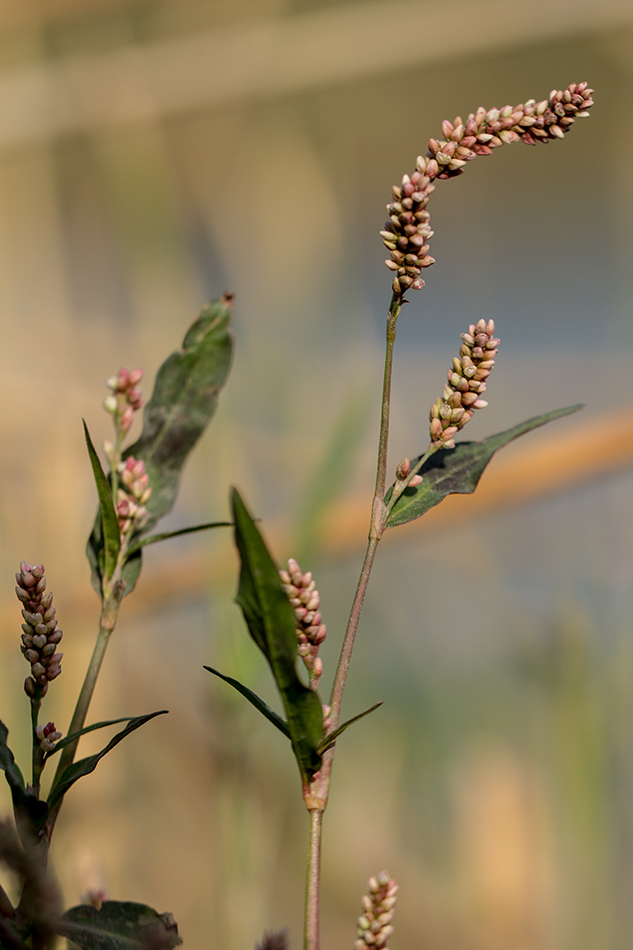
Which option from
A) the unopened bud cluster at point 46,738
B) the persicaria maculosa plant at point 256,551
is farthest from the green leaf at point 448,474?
the unopened bud cluster at point 46,738

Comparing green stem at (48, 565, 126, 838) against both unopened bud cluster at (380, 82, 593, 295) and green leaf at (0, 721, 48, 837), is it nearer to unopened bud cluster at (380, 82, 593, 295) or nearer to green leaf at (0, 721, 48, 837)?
green leaf at (0, 721, 48, 837)

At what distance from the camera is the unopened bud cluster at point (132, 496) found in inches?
9.6

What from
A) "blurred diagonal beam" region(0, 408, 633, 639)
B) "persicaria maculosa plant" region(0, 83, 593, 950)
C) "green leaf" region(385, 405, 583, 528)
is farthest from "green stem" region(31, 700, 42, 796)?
"blurred diagonal beam" region(0, 408, 633, 639)

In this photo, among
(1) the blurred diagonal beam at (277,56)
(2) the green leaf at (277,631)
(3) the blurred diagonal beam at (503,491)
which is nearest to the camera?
(2) the green leaf at (277,631)

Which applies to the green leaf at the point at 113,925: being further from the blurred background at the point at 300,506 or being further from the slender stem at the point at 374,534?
the blurred background at the point at 300,506

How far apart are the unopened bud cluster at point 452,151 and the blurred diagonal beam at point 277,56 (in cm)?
161

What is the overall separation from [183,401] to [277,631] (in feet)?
0.31

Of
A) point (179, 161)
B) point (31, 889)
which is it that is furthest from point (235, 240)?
point (31, 889)

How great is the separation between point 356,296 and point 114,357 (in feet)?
1.75

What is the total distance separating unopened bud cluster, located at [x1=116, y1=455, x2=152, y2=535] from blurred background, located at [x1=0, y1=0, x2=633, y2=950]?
39cm

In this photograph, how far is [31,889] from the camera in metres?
0.15

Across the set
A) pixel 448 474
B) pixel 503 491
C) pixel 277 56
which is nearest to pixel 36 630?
pixel 448 474

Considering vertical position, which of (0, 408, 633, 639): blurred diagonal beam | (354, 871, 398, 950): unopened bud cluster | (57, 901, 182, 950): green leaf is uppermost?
(0, 408, 633, 639): blurred diagonal beam

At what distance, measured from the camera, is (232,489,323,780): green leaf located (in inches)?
7.0
